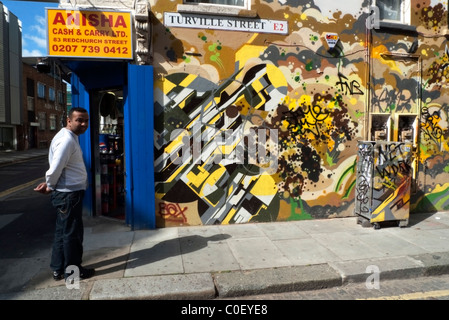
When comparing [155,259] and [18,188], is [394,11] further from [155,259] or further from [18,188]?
[18,188]

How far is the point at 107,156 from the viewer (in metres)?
6.57

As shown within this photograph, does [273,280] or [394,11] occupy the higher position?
[394,11]

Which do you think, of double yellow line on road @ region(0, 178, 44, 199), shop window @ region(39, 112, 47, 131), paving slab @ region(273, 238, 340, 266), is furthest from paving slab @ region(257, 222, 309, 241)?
shop window @ region(39, 112, 47, 131)

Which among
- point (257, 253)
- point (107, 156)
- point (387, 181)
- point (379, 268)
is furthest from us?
point (107, 156)

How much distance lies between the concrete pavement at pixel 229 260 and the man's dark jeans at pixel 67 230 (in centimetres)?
27

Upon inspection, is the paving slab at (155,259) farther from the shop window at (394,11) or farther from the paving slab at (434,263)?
the shop window at (394,11)

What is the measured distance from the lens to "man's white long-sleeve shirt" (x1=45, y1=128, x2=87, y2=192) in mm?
3408

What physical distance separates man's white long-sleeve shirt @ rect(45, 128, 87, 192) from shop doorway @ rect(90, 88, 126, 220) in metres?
2.11

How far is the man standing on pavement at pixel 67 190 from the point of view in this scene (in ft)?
11.3

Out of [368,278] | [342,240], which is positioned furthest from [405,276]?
[342,240]

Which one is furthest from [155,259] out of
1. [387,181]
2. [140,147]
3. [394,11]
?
[394,11]

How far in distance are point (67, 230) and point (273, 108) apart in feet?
13.2

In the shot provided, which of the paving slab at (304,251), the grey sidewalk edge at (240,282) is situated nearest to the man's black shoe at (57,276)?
the grey sidewalk edge at (240,282)

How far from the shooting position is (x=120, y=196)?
7.40m
